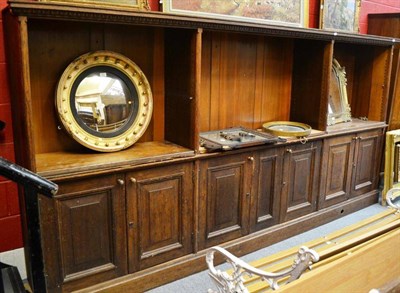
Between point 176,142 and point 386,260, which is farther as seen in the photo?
point 176,142

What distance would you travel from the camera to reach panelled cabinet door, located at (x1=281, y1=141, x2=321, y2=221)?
10.4 ft

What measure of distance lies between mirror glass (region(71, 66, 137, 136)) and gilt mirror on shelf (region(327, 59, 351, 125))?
208 cm

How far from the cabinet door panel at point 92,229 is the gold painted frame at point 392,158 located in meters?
2.87

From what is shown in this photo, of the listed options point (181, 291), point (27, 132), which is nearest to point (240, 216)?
point (181, 291)

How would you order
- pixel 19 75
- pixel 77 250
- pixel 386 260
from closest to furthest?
pixel 386 260
pixel 19 75
pixel 77 250

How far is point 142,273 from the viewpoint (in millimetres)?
2490

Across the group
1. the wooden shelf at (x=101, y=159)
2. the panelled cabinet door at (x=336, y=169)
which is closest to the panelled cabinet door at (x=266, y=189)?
the panelled cabinet door at (x=336, y=169)

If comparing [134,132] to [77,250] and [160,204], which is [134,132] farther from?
[77,250]

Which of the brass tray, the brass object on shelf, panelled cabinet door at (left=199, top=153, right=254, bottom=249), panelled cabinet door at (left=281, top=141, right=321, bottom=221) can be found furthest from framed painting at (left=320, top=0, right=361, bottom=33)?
panelled cabinet door at (left=199, top=153, right=254, bottom=249)

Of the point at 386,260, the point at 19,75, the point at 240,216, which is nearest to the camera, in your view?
the point at 386,260

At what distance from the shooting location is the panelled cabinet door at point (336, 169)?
135 inches

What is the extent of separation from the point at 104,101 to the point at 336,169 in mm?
2264

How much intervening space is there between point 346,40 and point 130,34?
6.23ft

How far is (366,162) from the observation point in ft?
12.7
